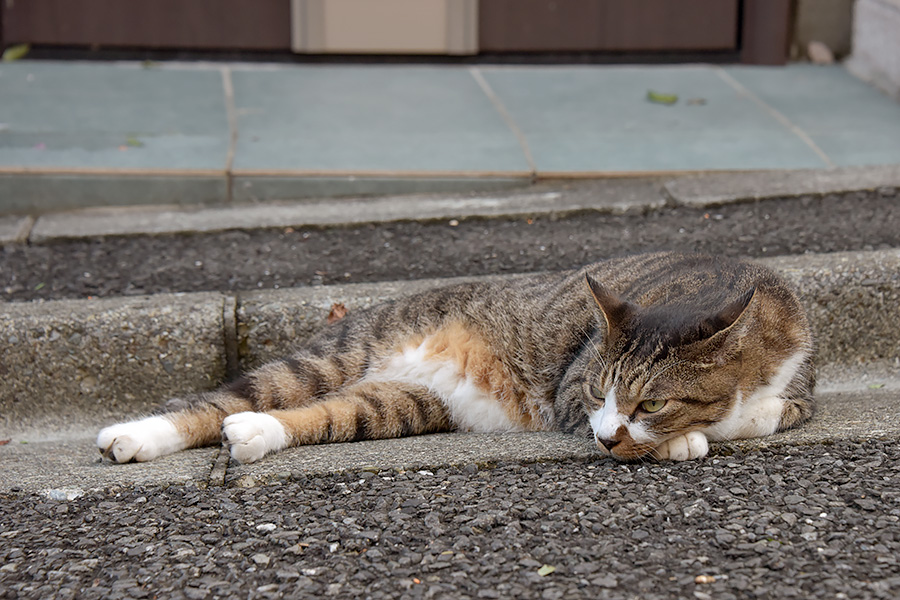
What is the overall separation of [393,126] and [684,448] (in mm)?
3755

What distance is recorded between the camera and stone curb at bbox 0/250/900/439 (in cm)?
392

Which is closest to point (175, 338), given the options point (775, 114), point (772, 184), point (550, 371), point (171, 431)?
point (171, 431)

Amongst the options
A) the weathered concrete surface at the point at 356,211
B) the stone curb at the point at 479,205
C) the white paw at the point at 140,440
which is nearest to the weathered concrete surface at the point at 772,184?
the stone curb at the point at 479,205

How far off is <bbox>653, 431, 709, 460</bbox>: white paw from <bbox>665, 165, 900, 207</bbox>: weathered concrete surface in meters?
2.30

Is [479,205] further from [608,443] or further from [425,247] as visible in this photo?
[608,443]

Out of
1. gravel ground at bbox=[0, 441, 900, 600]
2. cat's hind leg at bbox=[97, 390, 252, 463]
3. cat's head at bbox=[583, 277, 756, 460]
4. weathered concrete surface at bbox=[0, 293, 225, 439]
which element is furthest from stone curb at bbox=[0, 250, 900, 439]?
cat's head at bbox=[583, 277, 756, 460]

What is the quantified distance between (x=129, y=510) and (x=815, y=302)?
2.73m

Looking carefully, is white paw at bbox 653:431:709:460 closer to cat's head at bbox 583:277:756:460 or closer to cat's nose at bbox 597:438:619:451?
cat's head at bbox 583:277:756:460

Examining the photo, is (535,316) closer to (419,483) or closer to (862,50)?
(419,483)

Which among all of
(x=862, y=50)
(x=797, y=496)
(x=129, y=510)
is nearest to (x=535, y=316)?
(x=797, y=496)

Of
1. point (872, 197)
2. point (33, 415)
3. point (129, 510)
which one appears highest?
point (872, 197)

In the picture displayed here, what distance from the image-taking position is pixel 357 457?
311 cm

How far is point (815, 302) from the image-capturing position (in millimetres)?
3998

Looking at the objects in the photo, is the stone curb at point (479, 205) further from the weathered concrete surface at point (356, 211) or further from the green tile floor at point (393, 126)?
the green tile floor at point (393, 126)
